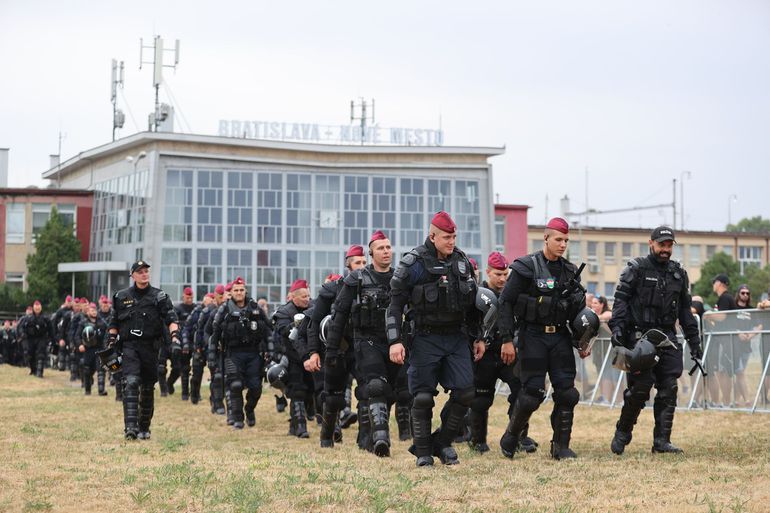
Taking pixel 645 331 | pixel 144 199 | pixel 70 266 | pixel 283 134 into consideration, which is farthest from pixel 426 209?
pixel 645 331

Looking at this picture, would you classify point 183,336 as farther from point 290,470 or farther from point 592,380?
point 290,470

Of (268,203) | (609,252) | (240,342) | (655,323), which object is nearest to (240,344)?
(240,342)

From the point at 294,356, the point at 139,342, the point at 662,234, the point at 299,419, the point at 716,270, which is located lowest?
the point at 299,419

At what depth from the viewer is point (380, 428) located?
11836 millimetres

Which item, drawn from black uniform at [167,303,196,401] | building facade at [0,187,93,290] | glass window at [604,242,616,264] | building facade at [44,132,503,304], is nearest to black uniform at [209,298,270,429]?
black uniform at [167,303,196,401]

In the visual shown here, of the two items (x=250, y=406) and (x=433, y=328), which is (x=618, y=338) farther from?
(x=250, y=406)

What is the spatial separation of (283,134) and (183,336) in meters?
36.9

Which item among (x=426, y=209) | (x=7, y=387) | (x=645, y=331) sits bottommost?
(x=7, y=387)

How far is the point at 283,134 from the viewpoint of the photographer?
198 feet

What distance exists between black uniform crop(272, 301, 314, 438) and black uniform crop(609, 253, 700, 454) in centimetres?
527

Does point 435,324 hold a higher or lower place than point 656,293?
lower

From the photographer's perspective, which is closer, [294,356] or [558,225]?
[558,225]

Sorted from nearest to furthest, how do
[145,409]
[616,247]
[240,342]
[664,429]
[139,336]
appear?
[664,429]
[139,336]
[145,409]
[240,342]
[616,247]

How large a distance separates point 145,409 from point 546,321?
19.4 ft
